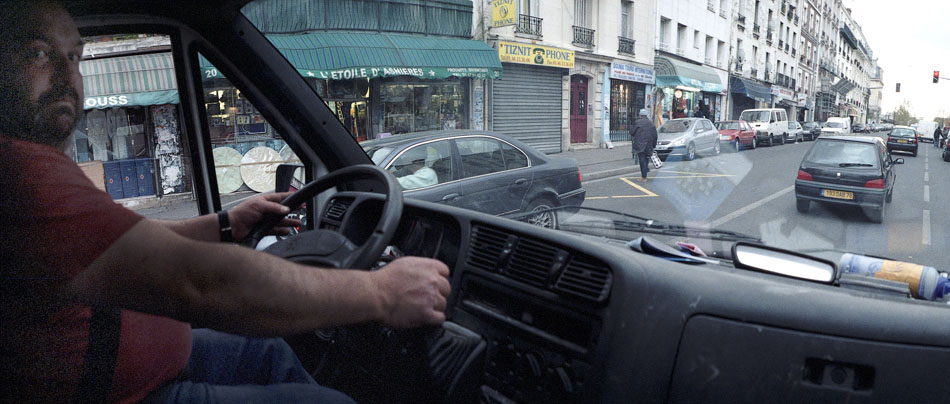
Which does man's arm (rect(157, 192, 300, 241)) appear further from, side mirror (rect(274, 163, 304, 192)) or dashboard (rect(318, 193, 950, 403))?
dashboard (rect(318, 193, 950, 403))

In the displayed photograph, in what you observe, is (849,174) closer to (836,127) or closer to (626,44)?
(836,127)

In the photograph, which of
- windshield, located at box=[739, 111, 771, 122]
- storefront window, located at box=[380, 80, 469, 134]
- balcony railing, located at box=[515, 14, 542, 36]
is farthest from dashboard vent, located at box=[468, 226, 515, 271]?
windshield, located at box=[739, 111, 771, 122]

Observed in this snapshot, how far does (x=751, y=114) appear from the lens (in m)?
6.27

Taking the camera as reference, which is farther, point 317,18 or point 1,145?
point 317,18

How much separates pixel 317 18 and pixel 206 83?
2.71 feet

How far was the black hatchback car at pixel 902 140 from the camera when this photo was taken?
7.96 feet

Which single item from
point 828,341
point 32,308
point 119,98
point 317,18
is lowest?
point 828,341

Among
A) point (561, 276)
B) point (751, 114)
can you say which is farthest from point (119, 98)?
point (751, 114)

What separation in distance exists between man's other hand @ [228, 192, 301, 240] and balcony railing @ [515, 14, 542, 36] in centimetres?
234

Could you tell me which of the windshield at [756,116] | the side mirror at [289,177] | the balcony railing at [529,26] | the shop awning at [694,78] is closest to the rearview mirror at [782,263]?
the side mirror at [289,177]

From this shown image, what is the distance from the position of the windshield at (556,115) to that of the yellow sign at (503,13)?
0.09 feet

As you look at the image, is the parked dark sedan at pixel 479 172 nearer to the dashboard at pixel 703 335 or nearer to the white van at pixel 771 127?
the dashboard at pixel 703 335

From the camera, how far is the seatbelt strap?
1.05 meters

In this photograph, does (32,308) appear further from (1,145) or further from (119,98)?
(119,98)
